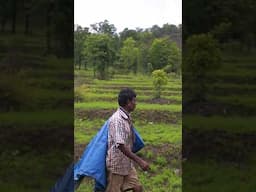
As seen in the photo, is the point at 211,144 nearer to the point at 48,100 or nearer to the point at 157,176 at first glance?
the point at 157,176

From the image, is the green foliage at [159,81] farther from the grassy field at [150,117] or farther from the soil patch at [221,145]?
the soil patch at [221,145]

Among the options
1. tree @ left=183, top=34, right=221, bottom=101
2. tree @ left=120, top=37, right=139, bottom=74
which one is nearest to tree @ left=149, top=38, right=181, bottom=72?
tree @ left=120, top=37, right=139, bottom=74

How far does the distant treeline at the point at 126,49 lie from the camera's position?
6.80m

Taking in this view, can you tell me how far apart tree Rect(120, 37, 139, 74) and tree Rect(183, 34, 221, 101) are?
34.1 inches

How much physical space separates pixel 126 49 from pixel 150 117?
2.94 ft

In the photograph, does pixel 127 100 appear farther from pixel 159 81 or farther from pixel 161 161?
pixel 161 161

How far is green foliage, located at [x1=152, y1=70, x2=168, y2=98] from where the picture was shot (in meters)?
6.87

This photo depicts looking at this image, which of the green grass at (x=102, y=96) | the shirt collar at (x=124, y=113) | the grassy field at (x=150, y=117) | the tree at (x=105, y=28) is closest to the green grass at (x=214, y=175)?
the grassy field at (x=150, y=117)

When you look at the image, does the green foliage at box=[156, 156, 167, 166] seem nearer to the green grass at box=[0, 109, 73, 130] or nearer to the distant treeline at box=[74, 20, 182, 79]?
the distant treeline at box=[74, 20, 182, 79]

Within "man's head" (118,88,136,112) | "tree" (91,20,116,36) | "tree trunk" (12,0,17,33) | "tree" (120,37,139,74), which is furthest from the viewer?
"tree" (120,37,139,74)

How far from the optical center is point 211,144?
625cm

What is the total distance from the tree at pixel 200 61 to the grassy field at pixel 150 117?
584 millimetres

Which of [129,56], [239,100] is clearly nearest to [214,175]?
[239,100]

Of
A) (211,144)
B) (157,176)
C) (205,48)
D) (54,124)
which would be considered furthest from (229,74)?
(54,124)
